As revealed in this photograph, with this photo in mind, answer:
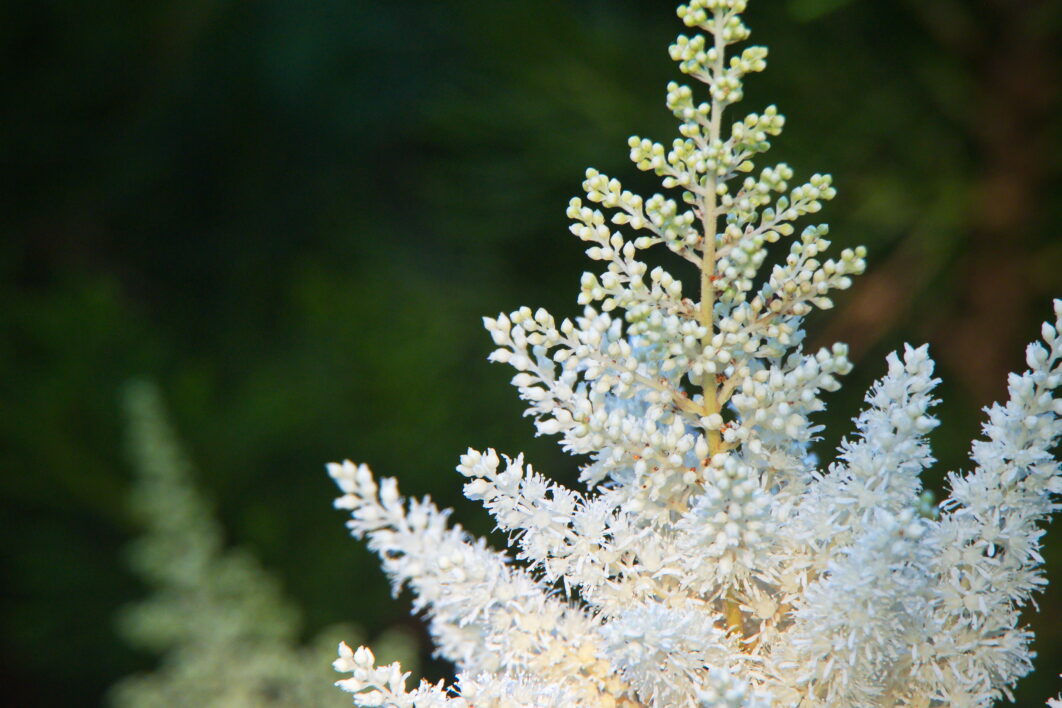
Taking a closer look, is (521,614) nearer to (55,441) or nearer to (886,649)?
(886,649)

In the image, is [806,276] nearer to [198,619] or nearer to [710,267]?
[710,267]

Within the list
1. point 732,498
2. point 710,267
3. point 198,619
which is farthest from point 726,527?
point 198,619

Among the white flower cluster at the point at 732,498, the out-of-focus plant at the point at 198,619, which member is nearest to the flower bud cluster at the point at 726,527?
the white flower cluster at the point at 732,498

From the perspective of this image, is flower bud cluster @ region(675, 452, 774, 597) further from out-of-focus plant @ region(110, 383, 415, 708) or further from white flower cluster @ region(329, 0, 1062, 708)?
out-of-focus plant @ region(110, 383, 415, 708)

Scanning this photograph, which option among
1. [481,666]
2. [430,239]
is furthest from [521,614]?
[430,239]

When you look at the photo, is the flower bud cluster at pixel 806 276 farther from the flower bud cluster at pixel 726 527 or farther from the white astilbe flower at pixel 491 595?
the white astilbe flower at pixel 491 595

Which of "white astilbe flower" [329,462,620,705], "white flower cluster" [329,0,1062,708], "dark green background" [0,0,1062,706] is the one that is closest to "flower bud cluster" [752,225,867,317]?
"white flower cluster" [329,0,1062,708]
